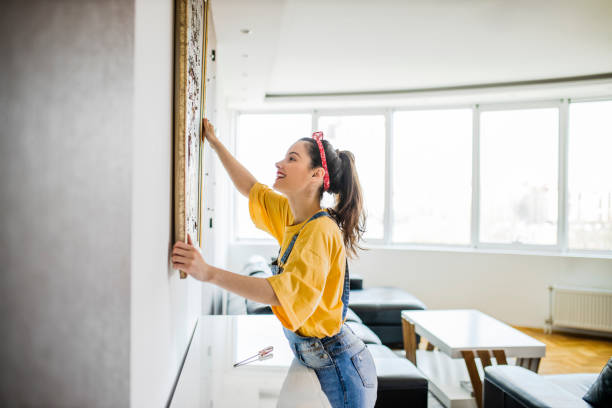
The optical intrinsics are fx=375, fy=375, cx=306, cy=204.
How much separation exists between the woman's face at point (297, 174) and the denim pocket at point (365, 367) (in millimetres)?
604

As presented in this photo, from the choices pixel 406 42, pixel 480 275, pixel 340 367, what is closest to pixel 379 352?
pixel 340 367

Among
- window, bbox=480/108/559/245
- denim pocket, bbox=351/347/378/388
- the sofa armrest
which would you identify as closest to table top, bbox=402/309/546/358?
the sofa armrest

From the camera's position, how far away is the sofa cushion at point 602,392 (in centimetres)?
143

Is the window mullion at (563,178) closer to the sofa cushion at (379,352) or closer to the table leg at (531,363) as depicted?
the table leg at (531,363)

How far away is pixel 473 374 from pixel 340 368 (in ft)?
5.52

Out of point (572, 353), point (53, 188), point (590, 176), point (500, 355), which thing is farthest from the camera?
point (590, 176)

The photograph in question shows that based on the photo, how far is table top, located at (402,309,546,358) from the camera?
247 cm

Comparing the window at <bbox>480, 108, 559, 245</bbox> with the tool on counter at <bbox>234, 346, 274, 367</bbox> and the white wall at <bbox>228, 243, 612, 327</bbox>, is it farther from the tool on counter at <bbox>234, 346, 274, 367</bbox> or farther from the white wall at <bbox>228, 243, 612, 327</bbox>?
the tool on counter at <bbox>234, 346, 274, 367</bbox>

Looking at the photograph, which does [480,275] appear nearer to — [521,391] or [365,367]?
[521,391]

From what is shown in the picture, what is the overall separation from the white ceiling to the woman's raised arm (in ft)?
3.36

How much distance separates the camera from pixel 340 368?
48.3 inches

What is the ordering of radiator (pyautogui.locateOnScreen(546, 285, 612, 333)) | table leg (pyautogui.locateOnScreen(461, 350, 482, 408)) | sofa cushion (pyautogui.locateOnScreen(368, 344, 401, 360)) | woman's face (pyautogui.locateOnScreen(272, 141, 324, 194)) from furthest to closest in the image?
radiator (pyautogui.locateOnScreen(546, 285, 612, 333)) → table leg (pyautogui.locateOnScreen(461, 350, 482, 408)) → sofa cushion (pyautogui.locateOnScreen(368, 344, 401, 360)) → woman's face (pyautogui.locateOnScreen(272, 141, 324, 194))

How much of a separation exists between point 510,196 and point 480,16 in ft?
8.98

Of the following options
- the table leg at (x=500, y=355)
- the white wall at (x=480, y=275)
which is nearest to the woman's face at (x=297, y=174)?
the table leg at (x=500, y=355)
